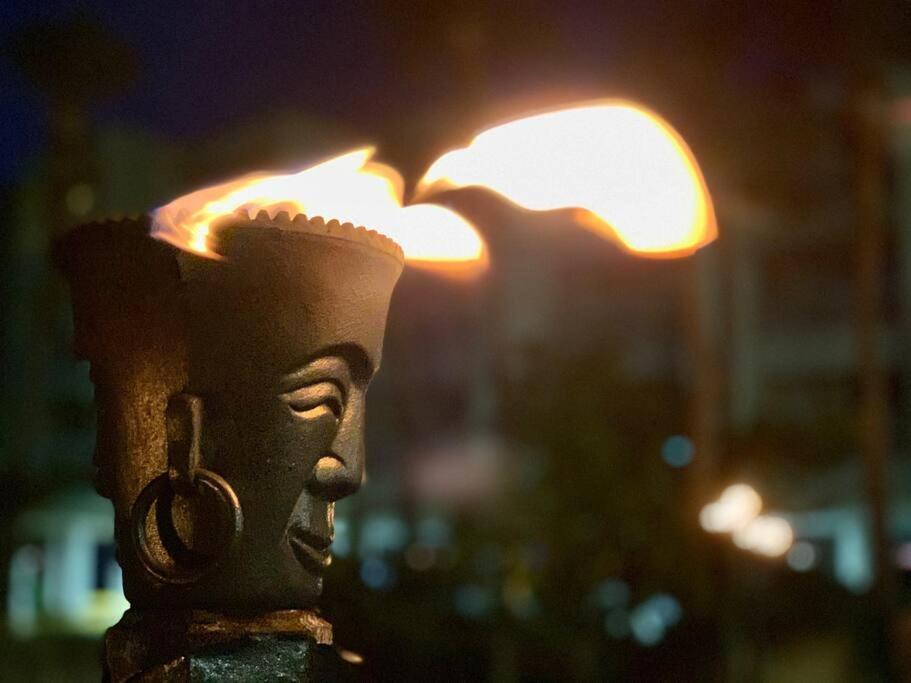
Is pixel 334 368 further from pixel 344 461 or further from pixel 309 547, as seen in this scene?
pixel 309 547

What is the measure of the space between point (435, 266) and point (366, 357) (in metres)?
0.77

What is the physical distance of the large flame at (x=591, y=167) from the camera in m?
2.54

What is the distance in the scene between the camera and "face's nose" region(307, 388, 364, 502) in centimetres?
231

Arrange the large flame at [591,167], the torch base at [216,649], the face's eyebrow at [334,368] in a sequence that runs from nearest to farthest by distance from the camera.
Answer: the torch base at [216,649] < the face's eyebrow at [334,368] < the large flame at [591,167]

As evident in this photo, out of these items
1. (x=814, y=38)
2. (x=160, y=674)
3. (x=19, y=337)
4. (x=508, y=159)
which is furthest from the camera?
(x=19, y=337)

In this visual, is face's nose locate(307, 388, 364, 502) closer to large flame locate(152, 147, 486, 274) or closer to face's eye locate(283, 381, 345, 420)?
face's eye locate(283, 381, 345, 420)

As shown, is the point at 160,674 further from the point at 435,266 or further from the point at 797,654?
the point at 797,654

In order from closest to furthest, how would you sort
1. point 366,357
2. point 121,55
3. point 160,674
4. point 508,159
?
point 160,674, point 366,357, point 508,159, point 121,55

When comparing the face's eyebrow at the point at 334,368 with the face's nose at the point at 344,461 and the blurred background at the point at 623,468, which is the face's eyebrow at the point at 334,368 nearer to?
the face's nose at the point at 344,461

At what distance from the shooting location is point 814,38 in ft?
44.2

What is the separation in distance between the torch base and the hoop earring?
81 mm

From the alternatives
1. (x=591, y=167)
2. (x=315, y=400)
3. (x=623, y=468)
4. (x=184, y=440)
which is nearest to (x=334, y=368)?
(x=315, y=400)

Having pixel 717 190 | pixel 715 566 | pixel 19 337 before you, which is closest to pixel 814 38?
pixel 717 190

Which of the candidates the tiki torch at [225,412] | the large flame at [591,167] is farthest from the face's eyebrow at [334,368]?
the large flame at [591,167]
